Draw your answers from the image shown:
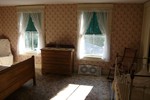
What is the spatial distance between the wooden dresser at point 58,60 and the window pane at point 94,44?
2.15 feet

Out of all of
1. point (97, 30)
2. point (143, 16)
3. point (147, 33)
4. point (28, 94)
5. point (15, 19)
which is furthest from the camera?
point (15, 19)

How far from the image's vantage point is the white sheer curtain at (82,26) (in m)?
5.21

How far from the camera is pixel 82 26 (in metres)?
5.32

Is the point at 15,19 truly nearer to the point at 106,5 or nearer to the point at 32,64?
the point at 32,64

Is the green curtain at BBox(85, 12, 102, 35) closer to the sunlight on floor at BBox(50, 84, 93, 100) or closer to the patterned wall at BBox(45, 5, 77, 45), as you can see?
the patterned wall at BBox(45, 5, 77, 45)

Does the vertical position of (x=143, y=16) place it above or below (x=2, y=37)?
above

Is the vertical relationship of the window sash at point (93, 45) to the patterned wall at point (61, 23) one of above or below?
below

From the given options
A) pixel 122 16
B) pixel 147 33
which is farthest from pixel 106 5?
pixel 147 33

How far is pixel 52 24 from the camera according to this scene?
555cm

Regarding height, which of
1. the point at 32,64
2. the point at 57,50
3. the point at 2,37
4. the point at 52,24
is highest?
the point at 52,24

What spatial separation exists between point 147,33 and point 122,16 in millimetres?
1032

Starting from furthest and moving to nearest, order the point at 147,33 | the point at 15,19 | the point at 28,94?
1. the point at 15,19
2. the point at 147,33
3. the point at 28,94

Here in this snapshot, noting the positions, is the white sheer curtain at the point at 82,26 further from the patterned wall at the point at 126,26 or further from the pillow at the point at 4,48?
the pillow at the point at 4,48

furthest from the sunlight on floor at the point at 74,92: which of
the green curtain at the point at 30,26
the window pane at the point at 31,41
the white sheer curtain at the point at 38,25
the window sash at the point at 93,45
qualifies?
the green curtain at the point at 30,26
